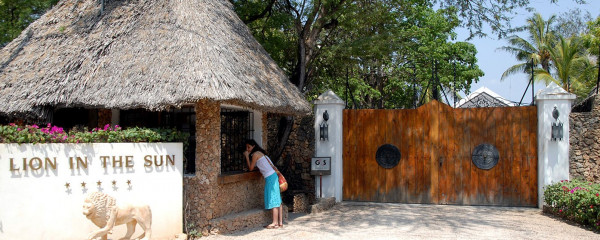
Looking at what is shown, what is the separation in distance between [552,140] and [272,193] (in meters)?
5.77

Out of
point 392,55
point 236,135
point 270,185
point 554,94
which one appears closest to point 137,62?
point 236,135

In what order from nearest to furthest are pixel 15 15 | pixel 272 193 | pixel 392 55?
pixel 272 193
pixel 15 15
pixel 392 55

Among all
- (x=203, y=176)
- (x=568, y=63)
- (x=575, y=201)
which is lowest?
(x=575, y=201)

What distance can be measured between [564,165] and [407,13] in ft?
17.7

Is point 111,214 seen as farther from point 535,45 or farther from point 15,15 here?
point 535,45

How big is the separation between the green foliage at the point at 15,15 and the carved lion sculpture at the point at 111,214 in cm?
740

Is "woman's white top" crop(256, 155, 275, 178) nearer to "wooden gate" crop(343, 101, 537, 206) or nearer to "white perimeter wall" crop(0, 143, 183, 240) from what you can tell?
"white perimeter wall" crop(0, 143, 183, 240)

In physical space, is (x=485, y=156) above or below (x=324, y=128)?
below

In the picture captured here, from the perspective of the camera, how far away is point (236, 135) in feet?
31.5

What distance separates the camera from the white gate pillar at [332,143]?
1103 centimetres

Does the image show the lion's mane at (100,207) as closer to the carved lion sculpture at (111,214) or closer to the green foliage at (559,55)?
the carved lion sculpture at (111,214)

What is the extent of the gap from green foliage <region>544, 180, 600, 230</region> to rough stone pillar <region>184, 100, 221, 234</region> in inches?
237

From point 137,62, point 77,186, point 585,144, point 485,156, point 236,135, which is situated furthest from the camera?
point 485,156

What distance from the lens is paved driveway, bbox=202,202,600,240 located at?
25.2ft
